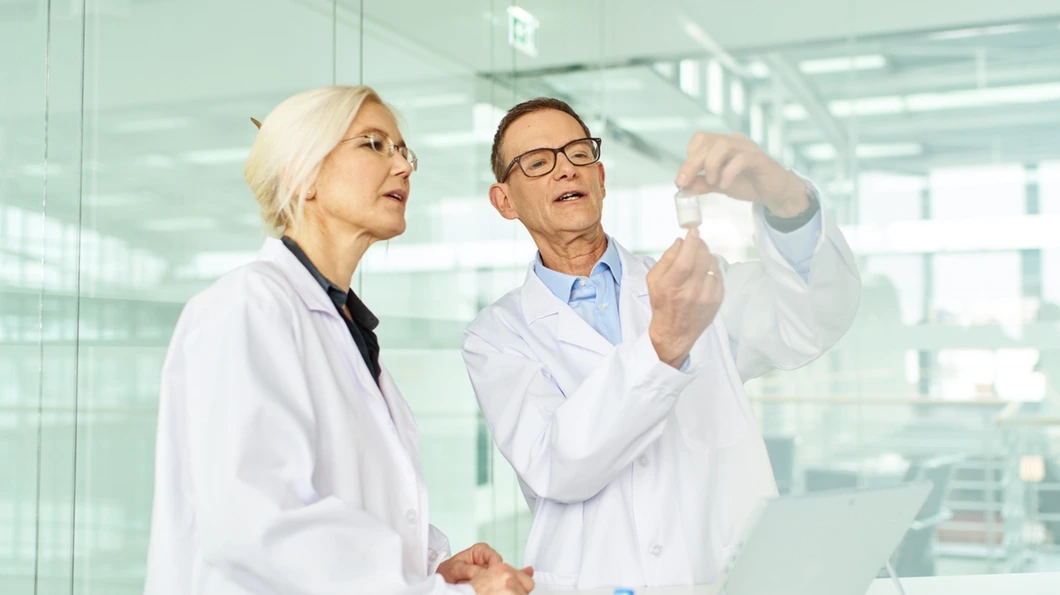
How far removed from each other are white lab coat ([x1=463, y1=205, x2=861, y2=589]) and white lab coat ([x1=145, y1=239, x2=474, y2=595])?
0.35 metres

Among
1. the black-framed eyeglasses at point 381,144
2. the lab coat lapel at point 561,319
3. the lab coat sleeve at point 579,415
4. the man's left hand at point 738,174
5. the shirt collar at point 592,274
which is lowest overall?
the lab coat sleeve at point 579,415

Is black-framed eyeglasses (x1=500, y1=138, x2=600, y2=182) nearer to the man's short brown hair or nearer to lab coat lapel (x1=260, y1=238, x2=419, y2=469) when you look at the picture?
the man's short brown hair

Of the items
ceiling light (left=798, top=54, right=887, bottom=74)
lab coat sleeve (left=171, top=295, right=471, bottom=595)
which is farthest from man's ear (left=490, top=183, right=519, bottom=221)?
ceiling light (left=798, top=54, right=887, bottom=74)

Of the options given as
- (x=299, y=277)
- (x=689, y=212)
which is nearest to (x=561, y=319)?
(x=689, y=212)

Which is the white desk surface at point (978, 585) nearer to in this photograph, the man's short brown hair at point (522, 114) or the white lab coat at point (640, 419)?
the white lab coat at point (640, 419)

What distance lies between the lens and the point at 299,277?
1521 millimetres

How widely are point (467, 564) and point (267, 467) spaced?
1.61ft

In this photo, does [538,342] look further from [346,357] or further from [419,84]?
[419,84]

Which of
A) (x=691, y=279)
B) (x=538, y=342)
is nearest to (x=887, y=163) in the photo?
(x=538, y=342)

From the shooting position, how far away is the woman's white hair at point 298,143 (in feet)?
5.20

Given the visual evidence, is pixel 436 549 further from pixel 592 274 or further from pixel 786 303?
pixel 786 303

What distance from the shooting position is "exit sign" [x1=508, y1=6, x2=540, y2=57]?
4.59 m

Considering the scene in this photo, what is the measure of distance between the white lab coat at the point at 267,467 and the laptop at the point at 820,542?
14.8 inches

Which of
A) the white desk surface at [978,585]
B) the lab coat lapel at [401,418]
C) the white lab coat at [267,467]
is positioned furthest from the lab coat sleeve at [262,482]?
the white desk surface at [978,585]
